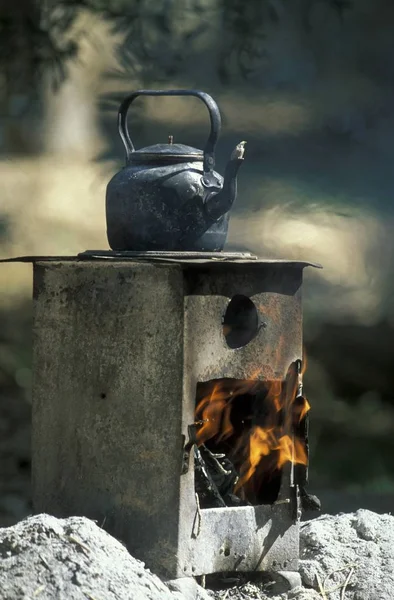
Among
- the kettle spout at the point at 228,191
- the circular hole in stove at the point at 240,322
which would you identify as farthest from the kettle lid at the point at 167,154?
the circular hole in stove at the point at 240,322

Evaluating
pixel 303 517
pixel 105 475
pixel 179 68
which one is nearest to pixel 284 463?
pixel 105 475

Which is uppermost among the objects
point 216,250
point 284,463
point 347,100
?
point 347,100

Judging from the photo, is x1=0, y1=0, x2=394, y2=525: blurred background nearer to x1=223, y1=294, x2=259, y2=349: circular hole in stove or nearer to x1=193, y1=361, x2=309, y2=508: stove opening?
x1=193, y1=361, x2=309, y2=508: stove opening

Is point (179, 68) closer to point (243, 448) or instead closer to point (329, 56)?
point (329, 56)

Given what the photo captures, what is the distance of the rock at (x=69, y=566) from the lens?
4613mm

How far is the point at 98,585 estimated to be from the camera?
467cm

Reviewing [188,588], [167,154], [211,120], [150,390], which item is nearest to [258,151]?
[167,154]

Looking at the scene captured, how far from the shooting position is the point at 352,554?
590cm

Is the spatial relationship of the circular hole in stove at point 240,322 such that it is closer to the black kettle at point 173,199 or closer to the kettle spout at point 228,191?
the black kettle at point 173,199

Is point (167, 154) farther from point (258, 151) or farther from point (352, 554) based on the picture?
point (258, 151)

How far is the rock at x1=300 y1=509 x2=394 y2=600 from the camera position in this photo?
5.64m

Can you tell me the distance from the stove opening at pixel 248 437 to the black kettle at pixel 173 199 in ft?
2.02

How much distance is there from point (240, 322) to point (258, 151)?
10.6 feet

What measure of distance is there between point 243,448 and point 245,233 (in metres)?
2.94
